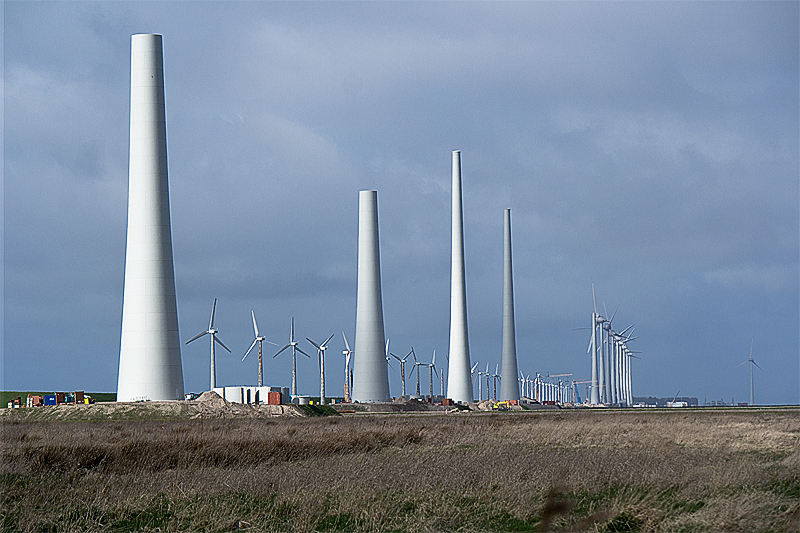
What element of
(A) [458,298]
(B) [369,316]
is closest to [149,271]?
(B) [369,316]

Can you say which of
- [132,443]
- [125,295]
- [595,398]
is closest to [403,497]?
[132,443]

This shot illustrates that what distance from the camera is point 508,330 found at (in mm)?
143250

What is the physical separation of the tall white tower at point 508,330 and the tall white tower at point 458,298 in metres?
11.8

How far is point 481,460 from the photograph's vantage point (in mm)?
27031

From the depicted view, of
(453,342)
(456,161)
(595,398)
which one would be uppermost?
(456,161)

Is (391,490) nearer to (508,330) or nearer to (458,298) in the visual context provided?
(458,298)

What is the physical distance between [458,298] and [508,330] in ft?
65.9

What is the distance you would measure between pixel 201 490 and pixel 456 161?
10780cm

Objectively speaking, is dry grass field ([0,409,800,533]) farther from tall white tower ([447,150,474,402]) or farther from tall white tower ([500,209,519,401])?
tall white tower ([500,209,519,401])

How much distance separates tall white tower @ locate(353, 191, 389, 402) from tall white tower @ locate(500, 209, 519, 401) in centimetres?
2457

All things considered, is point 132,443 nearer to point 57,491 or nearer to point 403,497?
point 57,491

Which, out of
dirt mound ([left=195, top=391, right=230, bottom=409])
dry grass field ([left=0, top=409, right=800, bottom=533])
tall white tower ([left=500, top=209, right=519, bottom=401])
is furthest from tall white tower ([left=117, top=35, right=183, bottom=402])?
tall white tower ([left=500, top=209, right=519, bottom=401])

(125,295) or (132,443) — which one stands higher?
(125,295)

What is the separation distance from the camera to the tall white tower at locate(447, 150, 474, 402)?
124 meters
